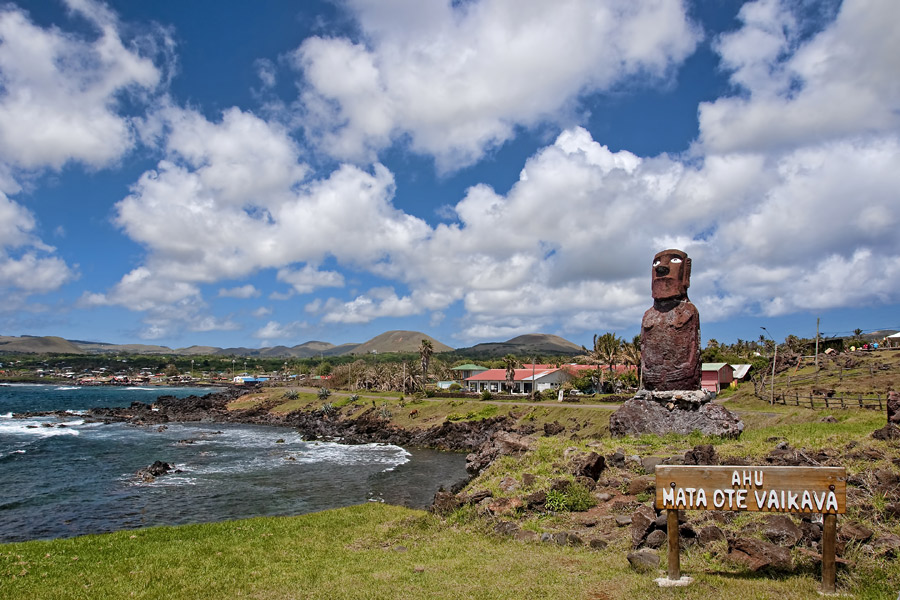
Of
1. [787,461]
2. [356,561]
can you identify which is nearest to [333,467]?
[356,561]

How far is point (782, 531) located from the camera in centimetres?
971

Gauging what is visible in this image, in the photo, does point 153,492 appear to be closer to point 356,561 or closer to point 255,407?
point 356,561

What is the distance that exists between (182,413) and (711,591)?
98.2 metres

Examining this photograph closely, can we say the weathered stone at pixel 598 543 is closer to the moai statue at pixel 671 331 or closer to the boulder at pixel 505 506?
the boulder at pixel 505 506

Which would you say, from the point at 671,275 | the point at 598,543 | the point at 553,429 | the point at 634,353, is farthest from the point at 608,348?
the point at 598,543

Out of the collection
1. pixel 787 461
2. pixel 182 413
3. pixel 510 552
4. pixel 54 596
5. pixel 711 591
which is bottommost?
pixel 182 413

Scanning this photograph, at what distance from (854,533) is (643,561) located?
359 cm

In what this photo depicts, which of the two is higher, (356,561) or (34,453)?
(356,561)

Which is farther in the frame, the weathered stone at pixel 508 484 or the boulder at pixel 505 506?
the weathered stone at pixel 508 484

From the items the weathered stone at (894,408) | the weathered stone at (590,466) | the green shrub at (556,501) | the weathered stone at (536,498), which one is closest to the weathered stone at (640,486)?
the weathered stone at (590,466)

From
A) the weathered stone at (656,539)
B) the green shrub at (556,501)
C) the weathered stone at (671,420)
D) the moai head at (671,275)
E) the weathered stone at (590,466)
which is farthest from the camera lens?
the moai head at (671,275)

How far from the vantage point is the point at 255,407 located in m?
95.5

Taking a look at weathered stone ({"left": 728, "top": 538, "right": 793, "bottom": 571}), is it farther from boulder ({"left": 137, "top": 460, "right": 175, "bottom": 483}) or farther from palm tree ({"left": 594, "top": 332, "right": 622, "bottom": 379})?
palm tree ({"left": 594, "top": 332, "right": 622, "bottom": 379})

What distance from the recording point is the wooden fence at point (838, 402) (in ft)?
102
